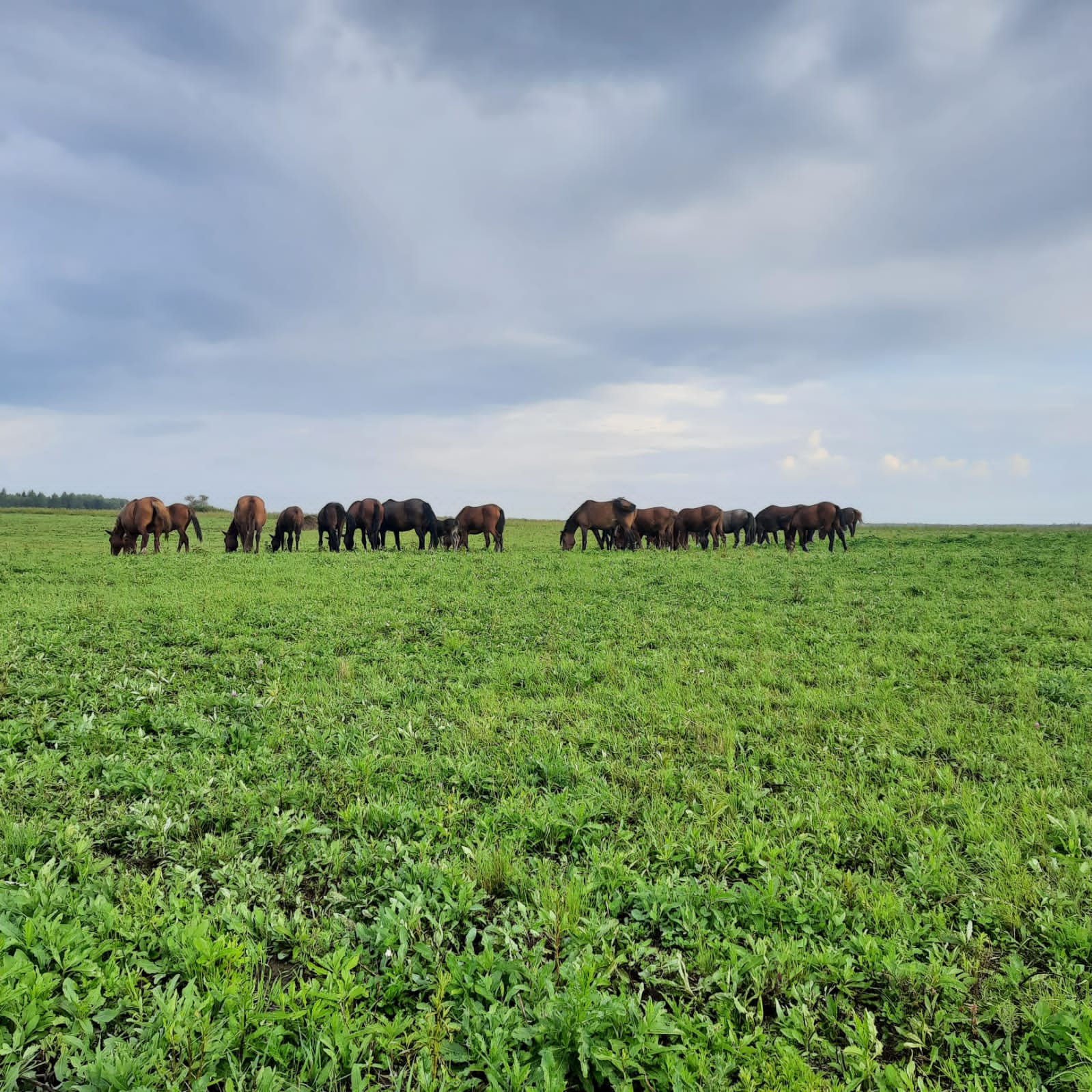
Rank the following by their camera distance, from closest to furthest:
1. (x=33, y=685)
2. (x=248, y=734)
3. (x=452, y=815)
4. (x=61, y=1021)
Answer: (x=61, y=1021)
(x=452, y=815)
(x=248, y=734)
(x=33, y=685)

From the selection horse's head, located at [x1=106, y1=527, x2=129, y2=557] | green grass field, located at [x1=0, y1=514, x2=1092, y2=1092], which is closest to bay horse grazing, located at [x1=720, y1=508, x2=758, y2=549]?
green grass field, located at [x1=0, y1=514, x2=1092, y2=1092]

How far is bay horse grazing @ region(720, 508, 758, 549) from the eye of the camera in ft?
138

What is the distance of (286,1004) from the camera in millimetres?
3033

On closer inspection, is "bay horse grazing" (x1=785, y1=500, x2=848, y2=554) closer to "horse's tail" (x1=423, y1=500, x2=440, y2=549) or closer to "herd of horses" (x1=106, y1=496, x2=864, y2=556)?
"herd of horses" (x1=106, y1=496, x2=864, y2=556)

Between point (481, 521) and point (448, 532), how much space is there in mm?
2643

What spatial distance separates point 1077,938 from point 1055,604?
490 inches

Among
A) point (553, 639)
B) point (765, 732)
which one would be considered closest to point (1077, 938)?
point (765, 732)

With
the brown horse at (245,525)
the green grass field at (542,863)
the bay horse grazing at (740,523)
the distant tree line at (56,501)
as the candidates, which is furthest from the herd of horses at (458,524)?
the distant tree line at (56,501)

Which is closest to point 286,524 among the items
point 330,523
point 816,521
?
point 330,523

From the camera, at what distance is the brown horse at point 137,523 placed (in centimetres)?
2648

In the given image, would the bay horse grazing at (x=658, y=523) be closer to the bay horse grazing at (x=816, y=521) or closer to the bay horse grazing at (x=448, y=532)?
the bay horse grazing at (x=816, y=521)

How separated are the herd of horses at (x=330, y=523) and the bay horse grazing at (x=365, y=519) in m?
0.04

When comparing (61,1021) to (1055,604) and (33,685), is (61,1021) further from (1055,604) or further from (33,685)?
(1055,604)

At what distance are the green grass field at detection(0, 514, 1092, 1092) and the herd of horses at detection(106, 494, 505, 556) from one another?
62.4 feet
